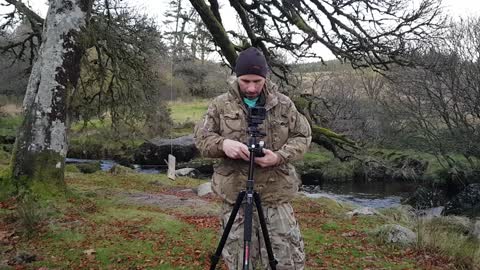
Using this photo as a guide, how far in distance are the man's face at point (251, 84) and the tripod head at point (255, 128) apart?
16cm

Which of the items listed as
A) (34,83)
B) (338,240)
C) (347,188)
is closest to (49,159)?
(34,83)

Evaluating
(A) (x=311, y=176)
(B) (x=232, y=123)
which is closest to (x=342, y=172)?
(A) (x=311, y=176)

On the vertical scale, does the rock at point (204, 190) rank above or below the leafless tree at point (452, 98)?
below

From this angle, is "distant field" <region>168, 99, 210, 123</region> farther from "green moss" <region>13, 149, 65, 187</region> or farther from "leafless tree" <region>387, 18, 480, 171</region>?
"green moss" <region>13, 149, 65, 187</region>

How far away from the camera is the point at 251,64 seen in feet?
11.9

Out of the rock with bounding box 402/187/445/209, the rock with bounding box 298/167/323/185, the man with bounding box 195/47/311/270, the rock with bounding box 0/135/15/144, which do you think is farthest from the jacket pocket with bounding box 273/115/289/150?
the rock with bounding box 0/135/15/144

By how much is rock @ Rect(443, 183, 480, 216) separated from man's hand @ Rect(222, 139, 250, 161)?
52.6ft

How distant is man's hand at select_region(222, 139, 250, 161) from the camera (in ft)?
11.3

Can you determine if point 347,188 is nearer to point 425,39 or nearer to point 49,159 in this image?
point 425,39

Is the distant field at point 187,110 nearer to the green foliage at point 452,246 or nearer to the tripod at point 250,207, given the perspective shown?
Answer: the green foliage at point 452,246

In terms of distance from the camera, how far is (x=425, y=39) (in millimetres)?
10203

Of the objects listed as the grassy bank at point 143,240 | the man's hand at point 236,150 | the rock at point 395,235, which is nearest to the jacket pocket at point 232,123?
the man's hand at point 236,150

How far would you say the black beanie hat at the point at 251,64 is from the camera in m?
3.62

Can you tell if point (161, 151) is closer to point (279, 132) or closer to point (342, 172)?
point (342, 172)
